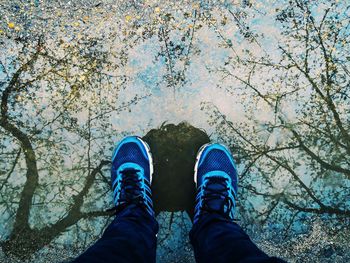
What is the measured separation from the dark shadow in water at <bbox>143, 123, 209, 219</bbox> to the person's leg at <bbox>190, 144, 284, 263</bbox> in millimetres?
86

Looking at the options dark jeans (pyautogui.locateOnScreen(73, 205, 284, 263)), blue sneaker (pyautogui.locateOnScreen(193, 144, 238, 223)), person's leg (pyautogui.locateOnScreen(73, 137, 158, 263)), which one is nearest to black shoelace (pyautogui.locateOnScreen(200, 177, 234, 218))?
blue sneaker (pyautogui.locateOnScreen(193, 144, 238, 223))

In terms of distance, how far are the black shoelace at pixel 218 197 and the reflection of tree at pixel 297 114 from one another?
0.19 m

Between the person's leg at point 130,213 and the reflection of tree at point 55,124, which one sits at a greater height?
the reflection of tree at point 55,124

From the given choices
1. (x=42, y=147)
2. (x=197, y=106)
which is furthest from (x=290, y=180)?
(x=42, y=147)

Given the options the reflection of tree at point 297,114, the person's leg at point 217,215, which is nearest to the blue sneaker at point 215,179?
the person's leg at point 217,215

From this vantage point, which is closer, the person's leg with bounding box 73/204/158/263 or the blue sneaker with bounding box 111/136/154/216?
the person's leg with bounding box 73/204/158/263

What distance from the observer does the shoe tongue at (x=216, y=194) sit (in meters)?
2.58

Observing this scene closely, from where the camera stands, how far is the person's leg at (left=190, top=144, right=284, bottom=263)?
1.92 meters

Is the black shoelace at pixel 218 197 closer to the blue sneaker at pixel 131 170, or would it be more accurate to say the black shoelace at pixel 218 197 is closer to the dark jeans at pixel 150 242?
the dark jeans at pixel 150 242

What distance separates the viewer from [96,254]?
1850 mm

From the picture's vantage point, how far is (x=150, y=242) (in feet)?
7.44

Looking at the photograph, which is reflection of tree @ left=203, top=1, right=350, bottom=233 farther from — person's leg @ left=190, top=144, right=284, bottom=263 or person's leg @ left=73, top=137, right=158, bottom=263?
person's leg @ left=73, top=137, right=158, bottom=263

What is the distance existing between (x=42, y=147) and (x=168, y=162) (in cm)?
89

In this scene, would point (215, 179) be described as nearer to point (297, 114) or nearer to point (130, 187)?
point (130, 187)
